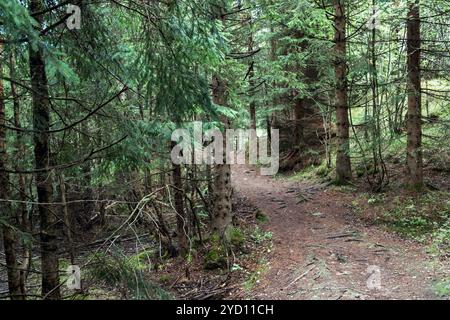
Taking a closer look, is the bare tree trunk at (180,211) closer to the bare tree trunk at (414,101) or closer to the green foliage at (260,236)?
the green foliage at (260,236)

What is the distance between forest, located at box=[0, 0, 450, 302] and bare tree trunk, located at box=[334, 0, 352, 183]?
5 cm

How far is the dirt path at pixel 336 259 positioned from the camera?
245 inches

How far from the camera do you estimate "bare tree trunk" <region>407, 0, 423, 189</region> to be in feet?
30.9

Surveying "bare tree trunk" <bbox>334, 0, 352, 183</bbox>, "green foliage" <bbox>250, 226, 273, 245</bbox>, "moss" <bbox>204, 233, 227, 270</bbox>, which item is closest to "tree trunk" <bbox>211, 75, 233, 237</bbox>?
"moss" <bbox>204, 233, 227, 270</bbox>

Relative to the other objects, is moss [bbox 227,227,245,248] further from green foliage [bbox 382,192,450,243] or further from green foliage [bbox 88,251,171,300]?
green foliage [bbox 88,251,171,300]

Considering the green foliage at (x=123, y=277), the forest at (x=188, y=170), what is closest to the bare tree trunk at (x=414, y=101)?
the forest at (x=188, y=170)

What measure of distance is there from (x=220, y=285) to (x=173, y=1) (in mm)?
5574

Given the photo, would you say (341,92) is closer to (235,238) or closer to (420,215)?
(420,215)

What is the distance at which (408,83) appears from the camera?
31.0ft

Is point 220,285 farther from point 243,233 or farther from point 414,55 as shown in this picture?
point 414,55

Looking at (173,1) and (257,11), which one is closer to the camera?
(173,1)

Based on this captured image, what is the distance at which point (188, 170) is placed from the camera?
10281mm

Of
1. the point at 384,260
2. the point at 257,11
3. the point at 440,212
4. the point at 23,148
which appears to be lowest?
the point at 384,260
